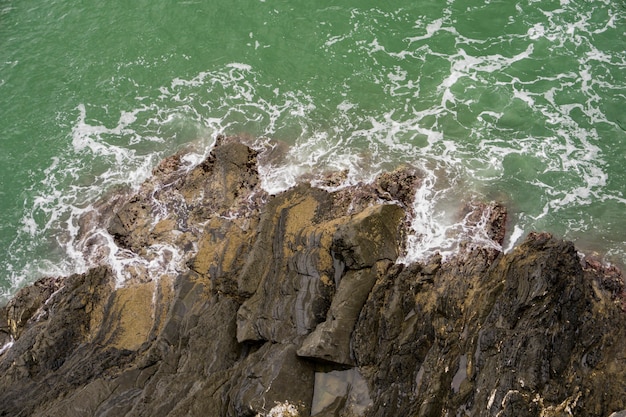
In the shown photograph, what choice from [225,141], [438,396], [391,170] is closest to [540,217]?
[391,170]

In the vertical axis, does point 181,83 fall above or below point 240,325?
above

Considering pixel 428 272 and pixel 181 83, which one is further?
pixel 181 83

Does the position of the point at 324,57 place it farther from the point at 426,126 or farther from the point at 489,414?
the point at 489,414

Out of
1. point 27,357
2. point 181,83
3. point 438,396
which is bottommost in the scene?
point 27,357

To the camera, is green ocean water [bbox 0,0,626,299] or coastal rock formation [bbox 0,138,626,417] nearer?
coastal rock formation [bbox 0,138,626,417]

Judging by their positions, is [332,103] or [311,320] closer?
[311,320]
